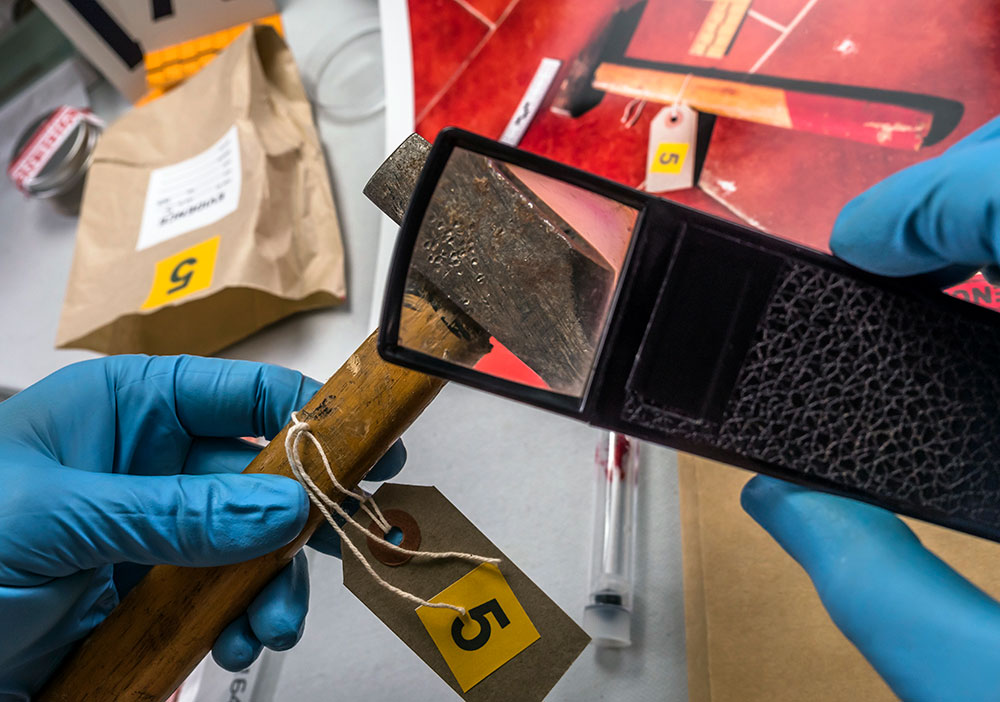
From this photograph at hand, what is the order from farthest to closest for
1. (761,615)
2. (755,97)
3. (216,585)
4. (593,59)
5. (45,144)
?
(45,144)
(593,59)
(755,97)
(761,615)
(216,585)

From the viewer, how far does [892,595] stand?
1.33 feet

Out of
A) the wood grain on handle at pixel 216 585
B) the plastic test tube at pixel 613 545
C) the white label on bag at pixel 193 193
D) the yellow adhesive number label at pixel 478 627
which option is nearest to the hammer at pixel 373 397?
the wood grain on handle at pixel 216 585

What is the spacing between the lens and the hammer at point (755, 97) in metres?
0.75

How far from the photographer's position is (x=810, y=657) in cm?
61

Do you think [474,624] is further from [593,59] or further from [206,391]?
[593,59]

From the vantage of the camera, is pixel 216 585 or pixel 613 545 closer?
pixel 216 585

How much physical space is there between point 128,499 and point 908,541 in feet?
1.87

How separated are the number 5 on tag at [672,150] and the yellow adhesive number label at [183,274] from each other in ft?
2.05

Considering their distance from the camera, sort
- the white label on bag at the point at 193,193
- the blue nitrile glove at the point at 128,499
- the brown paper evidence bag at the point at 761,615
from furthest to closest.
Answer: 1. the white label on bag at the point at 193,193
2. the brown paper evidence bag at the point at 761,615
3. the blue nitrile glove at the point at 128,499

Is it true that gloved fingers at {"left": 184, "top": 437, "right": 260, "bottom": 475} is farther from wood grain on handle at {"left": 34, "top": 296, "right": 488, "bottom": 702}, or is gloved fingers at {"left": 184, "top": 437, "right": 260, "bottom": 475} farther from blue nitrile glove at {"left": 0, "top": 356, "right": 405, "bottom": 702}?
wood grain on handle at {"left": 34, "top": 296, "right": 488, "bottom": 702}

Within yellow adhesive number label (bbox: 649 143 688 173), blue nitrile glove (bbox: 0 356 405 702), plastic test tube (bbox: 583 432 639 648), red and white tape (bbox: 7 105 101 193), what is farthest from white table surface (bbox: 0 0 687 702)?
red and white tape (bbox: 7 105 101 193)

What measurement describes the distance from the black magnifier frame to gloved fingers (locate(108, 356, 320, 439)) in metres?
0.30

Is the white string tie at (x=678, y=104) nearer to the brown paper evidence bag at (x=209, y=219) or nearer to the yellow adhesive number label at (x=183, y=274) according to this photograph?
the brown paper evidence bag at (x=209, y=219)

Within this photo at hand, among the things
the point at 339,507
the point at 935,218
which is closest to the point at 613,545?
the point at 339,507
